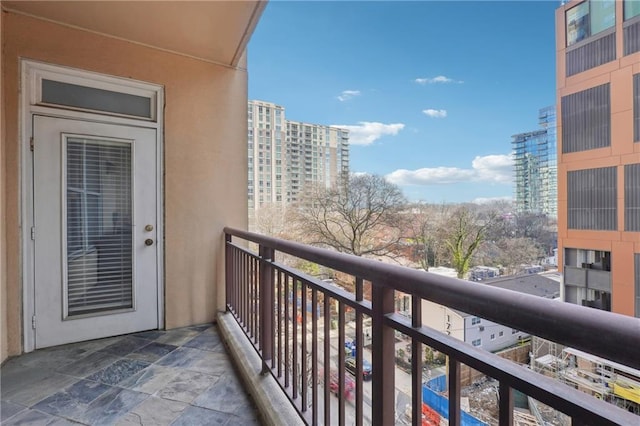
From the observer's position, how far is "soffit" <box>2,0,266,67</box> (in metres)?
2.00

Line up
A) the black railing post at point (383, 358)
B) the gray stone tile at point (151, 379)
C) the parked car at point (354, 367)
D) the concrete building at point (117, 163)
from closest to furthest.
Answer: the black railing post at point (383, 358) < the parked car at point (354, 367) < the gray stone tile at point (151, 379) < the concrete building at point (117, 163)

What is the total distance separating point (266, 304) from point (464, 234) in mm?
3312

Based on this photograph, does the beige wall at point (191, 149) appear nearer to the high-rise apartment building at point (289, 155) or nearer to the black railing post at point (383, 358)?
the high-rise apartment building at point (289, 155)

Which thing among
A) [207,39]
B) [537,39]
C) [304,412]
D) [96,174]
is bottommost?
[304,412]

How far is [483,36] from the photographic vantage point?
21.6 feet

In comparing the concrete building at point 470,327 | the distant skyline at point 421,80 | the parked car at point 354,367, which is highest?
the distant skyline at point 421,80

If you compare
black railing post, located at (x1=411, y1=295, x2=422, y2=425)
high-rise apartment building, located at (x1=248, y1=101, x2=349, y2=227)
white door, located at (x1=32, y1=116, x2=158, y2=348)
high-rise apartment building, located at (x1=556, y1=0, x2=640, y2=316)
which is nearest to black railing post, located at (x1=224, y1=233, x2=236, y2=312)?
white door, located at (x1=32, y1=116, x2=158, y2=348)

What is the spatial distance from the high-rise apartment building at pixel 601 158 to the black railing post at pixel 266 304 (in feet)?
7.64

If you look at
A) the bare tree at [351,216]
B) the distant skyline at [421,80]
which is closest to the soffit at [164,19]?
the distant skyline at [421,80]

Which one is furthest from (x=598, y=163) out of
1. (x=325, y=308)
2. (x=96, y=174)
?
(x=96, y=174)

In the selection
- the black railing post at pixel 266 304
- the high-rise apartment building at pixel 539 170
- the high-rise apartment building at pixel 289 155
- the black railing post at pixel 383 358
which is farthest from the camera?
the high-rise apartment building at pixel 289 155

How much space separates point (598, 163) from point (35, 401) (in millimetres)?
4174

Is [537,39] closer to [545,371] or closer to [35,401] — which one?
[545,371]

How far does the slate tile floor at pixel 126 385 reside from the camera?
148 centimetres
